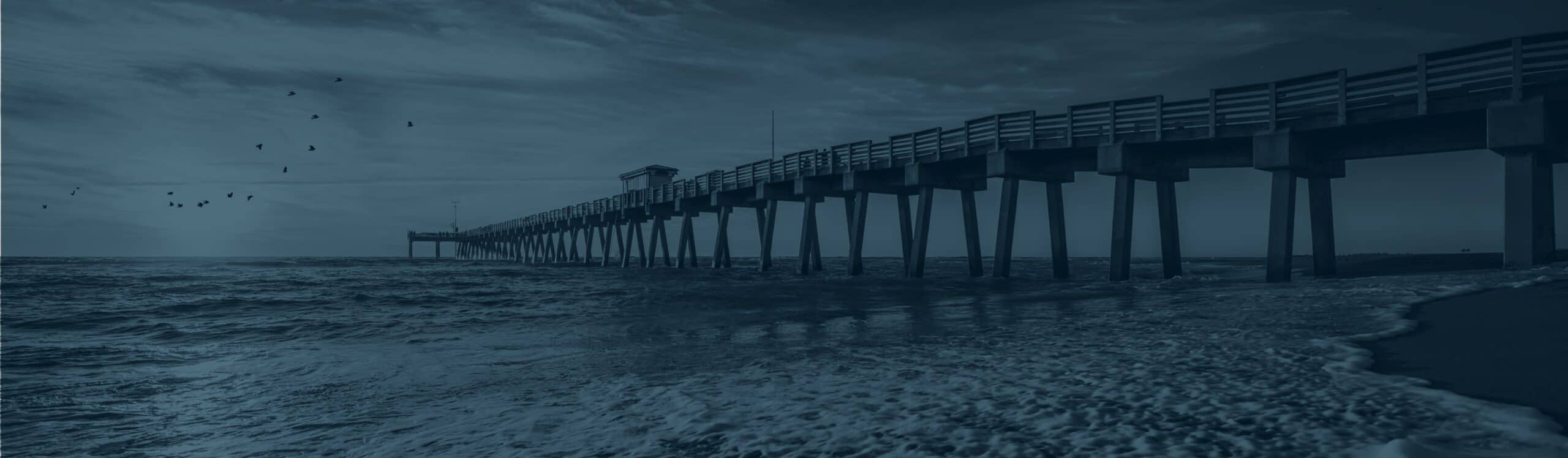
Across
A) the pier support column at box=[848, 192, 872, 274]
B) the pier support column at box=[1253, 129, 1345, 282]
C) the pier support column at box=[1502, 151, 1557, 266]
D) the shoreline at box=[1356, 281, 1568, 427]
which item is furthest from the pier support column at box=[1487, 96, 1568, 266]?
the pier support column at box=[848, 192, 872, 274]

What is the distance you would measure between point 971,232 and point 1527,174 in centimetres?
1487

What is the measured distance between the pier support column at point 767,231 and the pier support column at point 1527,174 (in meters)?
26.6

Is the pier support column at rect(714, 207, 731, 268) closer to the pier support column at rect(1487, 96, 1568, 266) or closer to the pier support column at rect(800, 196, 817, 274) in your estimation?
the pier support column at rect(800, 196, 817, 274)

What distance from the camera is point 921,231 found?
26.5 meters

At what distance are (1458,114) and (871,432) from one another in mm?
15969

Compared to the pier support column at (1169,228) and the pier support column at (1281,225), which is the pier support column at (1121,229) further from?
the pier support column at (1281,225)

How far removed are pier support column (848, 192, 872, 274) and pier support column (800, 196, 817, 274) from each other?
2772 millimetres

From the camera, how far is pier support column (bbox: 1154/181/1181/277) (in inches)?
796

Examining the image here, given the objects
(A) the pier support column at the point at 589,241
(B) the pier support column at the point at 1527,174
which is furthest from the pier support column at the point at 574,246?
(B) the pier support column at the point at 1527,174

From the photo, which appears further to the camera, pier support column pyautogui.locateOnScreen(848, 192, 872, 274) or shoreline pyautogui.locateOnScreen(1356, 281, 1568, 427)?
pier support column pyautogui.locateOnScreen(848, 192, 872, 274)

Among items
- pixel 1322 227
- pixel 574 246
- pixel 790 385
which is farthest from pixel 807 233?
pixel 574 246

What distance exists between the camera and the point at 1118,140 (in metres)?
19.5

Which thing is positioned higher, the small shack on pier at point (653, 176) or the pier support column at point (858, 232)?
the small shack on pier at point (653, 176)

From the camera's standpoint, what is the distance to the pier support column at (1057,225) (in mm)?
22688
